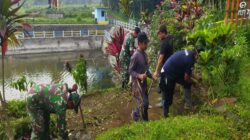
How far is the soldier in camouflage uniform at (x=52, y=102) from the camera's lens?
511 cm

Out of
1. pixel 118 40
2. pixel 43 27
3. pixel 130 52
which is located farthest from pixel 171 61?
pixel 43 27

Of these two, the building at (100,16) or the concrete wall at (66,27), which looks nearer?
the concrete wall at (66,27)

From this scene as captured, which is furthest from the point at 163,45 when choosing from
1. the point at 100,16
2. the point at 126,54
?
the point at 100,16

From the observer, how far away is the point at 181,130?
199 inches

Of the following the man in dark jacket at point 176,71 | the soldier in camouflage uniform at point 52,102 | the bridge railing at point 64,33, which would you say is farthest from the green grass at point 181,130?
the bridge railing at point 64,33

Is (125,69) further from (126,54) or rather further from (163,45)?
(163,45)

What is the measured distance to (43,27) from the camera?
35125mm

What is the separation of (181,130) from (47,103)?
2.02 metres

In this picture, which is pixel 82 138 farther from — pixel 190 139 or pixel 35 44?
pixel 35 44

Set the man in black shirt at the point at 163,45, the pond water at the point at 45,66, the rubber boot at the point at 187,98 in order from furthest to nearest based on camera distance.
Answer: the pond water at the point at 45,66
the rubber boot at the point at 187,98
the man in black shirt at the point at 163,45

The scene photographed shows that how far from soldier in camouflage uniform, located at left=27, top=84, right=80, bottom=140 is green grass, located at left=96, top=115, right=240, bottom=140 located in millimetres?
776

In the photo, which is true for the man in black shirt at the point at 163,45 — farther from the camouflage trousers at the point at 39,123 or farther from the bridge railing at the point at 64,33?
the bridge railing at the point at 64,33

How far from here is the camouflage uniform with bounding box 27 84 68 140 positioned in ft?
16.8

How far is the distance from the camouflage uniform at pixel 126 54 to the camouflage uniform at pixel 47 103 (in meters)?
3.61
